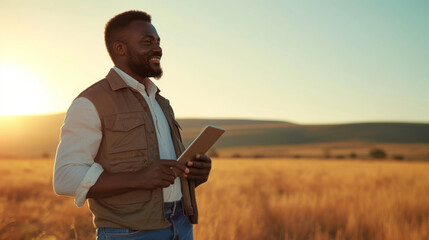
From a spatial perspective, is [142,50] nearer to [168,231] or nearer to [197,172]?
[197,172]

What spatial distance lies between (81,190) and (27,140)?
71117mm

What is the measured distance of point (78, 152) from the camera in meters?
1.98

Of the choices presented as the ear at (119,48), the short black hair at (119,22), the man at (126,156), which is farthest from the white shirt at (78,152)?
the short black hair at (119,22)

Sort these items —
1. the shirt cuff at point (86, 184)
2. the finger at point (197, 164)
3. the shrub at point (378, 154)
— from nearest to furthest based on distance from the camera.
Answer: the shirt cuff at point (86, 184) < the finger at point (197, 164) < the shrub at point (378, 154)

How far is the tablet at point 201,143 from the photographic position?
208 centimetres

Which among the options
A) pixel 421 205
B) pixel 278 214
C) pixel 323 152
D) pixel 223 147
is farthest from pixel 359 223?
pixel 223 147

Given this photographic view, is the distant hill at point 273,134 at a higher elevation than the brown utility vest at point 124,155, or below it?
below

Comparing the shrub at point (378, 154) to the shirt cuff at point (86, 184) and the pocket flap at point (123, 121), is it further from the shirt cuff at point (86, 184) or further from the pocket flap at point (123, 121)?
the shirt cuff at point (86, 184)

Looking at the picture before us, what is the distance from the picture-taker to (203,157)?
2.23 m

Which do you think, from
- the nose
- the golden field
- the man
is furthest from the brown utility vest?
the golden field

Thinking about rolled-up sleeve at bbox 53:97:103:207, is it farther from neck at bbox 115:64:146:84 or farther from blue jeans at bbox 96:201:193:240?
neck at bbox 115:64:146:84

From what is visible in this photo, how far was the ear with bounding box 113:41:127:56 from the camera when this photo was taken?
7.75 ft

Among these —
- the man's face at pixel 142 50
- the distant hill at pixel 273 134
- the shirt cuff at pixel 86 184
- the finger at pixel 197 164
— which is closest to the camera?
the shirt cuff at pixel 86 184

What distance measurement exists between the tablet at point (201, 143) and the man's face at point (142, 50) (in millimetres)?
585
